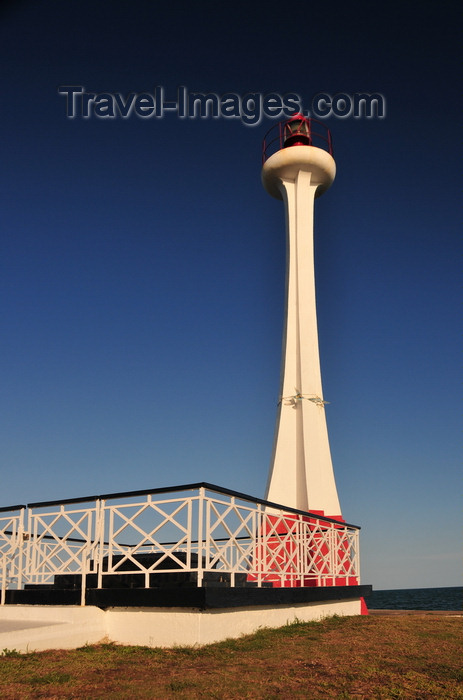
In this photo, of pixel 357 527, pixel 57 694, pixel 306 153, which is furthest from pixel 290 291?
pixel 57 694

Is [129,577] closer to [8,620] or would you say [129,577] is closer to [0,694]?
[8,620]

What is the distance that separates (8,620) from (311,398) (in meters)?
12.8

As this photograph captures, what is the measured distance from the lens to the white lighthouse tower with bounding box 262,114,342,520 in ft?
65.5

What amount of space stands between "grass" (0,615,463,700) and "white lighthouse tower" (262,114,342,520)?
10091 millimetres

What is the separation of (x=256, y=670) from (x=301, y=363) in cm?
1453

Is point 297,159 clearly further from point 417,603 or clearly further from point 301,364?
point 417,603

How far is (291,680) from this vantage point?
20.9ft

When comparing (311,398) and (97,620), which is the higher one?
(311,398)

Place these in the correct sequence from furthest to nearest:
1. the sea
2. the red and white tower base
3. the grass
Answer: the sea, the red and white tower base, the grass

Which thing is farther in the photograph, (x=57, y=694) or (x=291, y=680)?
(x=291, y=680)

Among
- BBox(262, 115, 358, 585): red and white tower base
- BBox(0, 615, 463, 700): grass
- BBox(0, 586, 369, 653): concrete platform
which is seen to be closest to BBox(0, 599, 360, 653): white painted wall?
BBox(0, 586, 369, 653): concrete platform

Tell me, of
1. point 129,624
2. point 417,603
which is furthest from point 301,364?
point 417,603

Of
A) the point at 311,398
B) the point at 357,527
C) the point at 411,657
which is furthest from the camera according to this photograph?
the point at 311,398

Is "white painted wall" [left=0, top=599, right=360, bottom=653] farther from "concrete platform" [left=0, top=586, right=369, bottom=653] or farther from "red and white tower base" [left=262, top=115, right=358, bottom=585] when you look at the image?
"red and white tower base" [left=262, top=115, right=358, bottom=585]
